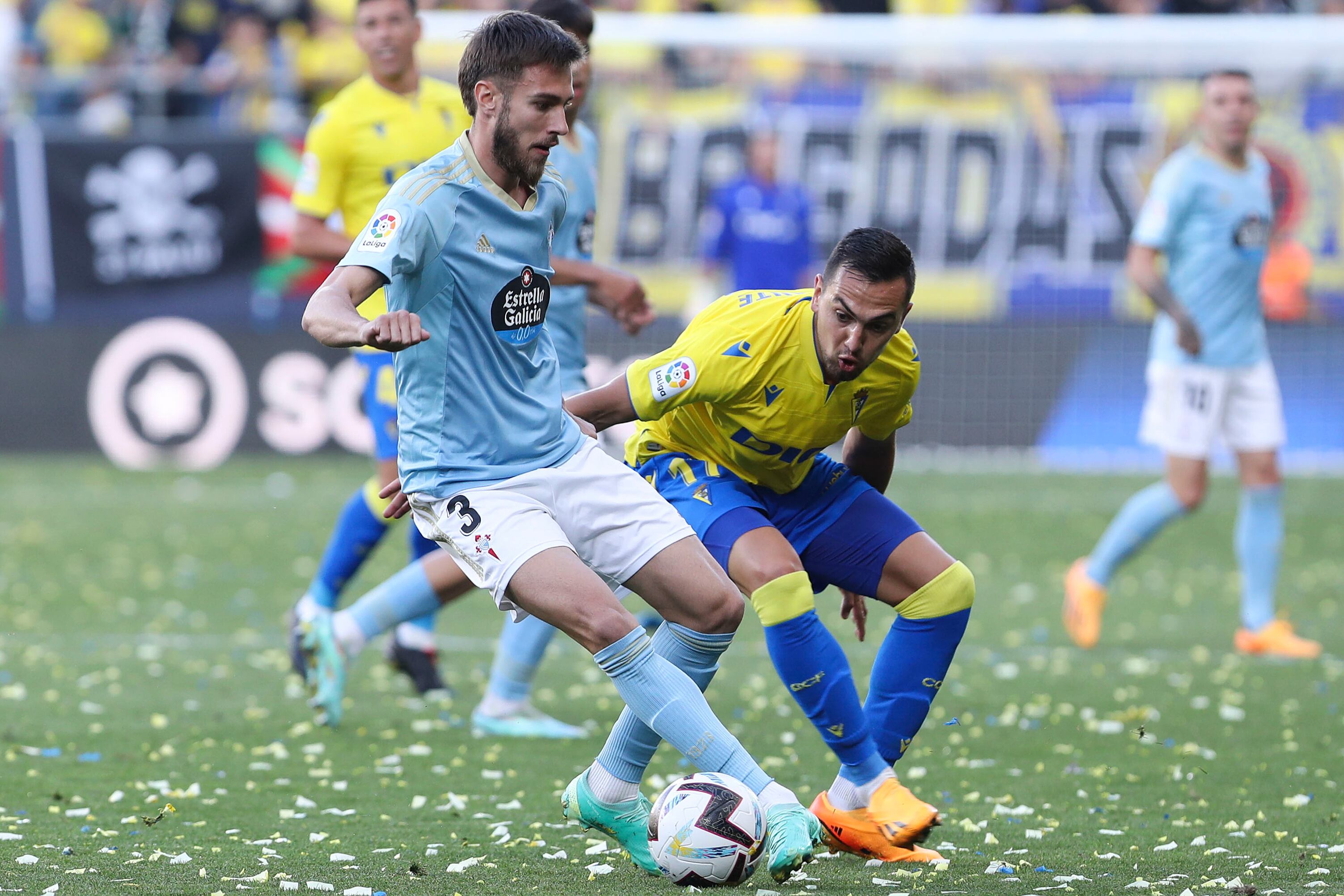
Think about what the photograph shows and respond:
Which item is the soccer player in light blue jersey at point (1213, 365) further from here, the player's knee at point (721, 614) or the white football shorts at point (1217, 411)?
the player's knee at point (721, 614)

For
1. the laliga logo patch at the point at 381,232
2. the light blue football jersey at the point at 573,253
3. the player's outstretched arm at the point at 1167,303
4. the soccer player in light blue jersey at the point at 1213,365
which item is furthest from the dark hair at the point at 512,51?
the soccer player in light blue jersey at the point at 1213,365

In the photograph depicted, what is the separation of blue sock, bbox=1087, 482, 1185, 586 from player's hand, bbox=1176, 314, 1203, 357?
2.08 feet

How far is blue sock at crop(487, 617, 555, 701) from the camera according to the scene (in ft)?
20.1

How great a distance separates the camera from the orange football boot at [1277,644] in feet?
25.1

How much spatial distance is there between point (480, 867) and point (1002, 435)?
37.0ft

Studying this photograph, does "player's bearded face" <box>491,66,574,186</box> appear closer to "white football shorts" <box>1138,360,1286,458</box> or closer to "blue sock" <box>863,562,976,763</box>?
"blue sock" <box>863,562,976,763</box>

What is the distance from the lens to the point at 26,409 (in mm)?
14711

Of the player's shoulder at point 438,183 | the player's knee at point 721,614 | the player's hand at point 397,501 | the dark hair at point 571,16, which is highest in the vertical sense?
the dark hair at point 571,16

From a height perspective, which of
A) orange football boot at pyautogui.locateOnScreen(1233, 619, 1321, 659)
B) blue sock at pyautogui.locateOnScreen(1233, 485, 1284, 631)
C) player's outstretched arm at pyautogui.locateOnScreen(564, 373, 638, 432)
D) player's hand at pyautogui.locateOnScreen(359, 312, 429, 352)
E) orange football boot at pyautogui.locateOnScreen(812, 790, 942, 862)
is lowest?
orange football boot at pyautogui.locateOnScreen(1233, 619, 1321, 659)

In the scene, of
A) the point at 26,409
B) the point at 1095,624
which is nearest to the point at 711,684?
the point at 1095,624

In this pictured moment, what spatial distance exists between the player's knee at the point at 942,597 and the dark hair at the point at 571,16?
2628 mm

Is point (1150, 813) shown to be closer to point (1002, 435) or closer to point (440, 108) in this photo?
point (440, 108)

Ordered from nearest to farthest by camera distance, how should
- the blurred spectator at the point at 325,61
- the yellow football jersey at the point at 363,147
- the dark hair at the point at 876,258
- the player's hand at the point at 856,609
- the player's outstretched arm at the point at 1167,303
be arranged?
1. the dark hair at the point at 876,258
2. the player's hand at the point at 856,609
3. the yellow football jersey at the point at 363,147
4. the player's outstretched arm at the point at 1167,303
5. the blurred spectator at the point at 325,61

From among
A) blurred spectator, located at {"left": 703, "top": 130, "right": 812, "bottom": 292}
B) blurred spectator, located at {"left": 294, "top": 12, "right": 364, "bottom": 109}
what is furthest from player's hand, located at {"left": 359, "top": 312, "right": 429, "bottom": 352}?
blurred spectator, located at {"left": 294, "top": 12, "right": 364, "bottom": 109}
